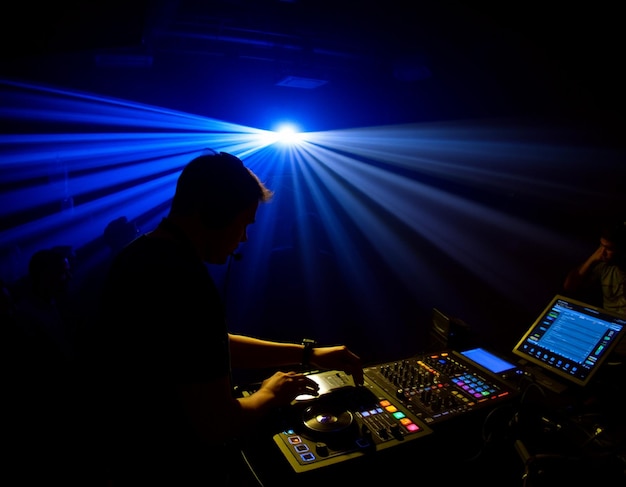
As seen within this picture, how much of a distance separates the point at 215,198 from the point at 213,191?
0.9 inches

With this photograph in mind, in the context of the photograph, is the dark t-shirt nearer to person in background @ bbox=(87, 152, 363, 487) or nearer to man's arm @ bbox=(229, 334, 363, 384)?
person in background @ bbox=(87, 152, 363, 487)

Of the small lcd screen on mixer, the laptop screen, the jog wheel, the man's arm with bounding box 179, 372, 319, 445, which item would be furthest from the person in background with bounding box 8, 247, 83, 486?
the laptop screen

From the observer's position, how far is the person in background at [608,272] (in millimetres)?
2746

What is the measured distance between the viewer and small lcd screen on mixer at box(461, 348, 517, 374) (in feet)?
5.57

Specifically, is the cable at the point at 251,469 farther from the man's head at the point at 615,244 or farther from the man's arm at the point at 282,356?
the man's head at the point at 615,244

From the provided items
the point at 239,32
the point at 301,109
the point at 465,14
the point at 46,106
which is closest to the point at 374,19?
the point at 465,14

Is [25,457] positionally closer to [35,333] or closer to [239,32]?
[35,333]

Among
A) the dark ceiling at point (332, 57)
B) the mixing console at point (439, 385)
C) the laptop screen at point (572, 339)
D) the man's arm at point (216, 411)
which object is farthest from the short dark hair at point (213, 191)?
the laptop screen at point (572, 339)

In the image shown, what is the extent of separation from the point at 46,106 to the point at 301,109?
4.38 m

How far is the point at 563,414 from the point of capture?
1405 millimetres

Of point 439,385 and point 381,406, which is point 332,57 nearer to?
point 439,385

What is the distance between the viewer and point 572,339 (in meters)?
1.65

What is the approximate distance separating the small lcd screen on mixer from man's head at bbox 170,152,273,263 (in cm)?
128

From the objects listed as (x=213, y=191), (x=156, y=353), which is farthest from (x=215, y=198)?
(x=156, y=353)
